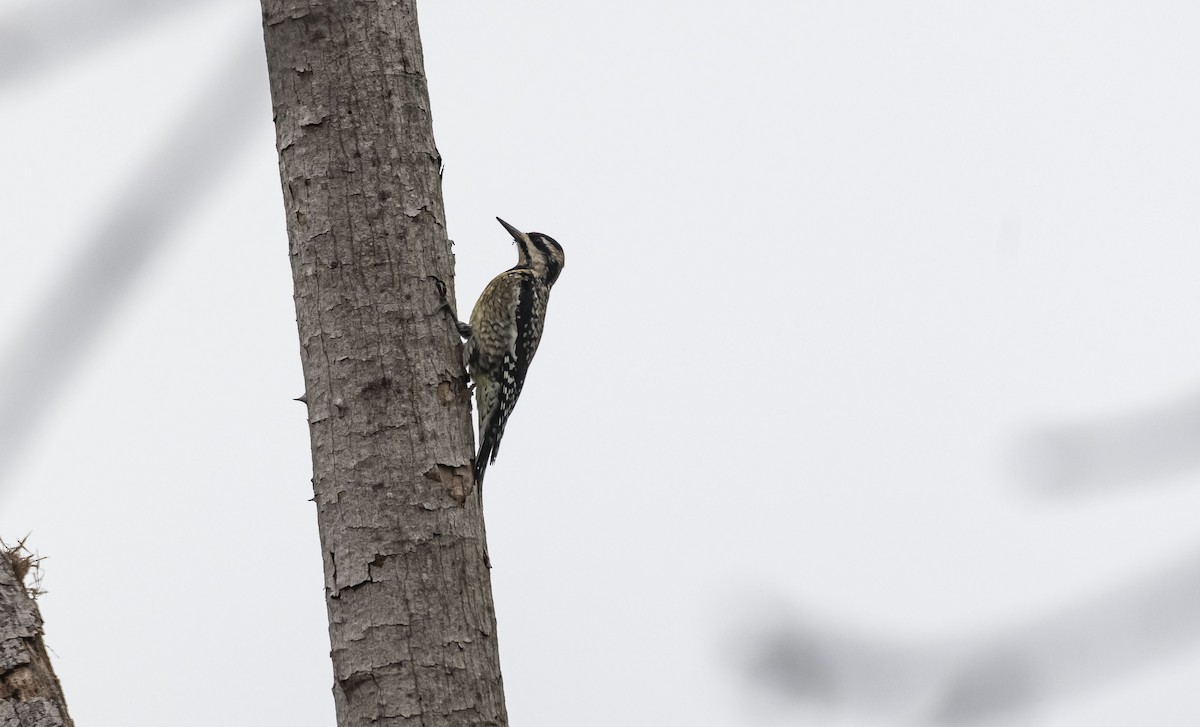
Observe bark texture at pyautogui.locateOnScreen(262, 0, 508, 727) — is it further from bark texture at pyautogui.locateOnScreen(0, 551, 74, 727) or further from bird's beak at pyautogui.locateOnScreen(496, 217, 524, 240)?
bird's beak at pyautogui.locateOnScreen(496, 217, 524, 240)

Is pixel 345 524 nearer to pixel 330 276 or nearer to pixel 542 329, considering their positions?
pixel 330 276

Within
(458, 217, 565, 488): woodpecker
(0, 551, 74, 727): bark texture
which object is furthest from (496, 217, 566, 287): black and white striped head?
(0, 551, 74, 727): bark texture

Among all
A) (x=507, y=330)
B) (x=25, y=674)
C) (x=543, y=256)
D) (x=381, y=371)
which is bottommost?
(x=25, y=674)

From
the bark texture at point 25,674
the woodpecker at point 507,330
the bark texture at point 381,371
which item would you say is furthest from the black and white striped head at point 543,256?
the bark texture at point 25,674

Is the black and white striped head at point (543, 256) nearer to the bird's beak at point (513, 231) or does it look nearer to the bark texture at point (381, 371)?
the bird's beak at point (513, 231)

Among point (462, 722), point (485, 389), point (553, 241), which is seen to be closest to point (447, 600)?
point (462, 722)

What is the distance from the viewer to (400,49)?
3.50m

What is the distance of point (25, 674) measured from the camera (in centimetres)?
275

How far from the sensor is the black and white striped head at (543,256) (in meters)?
6.51

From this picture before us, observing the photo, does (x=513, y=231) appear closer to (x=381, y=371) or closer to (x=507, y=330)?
(x=507, y=330)

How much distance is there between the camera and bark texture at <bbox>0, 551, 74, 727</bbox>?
2.69m

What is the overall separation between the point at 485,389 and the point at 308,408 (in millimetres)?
2238

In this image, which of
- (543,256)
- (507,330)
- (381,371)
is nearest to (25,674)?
(381,371)

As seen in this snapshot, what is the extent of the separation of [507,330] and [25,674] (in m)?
3.31
